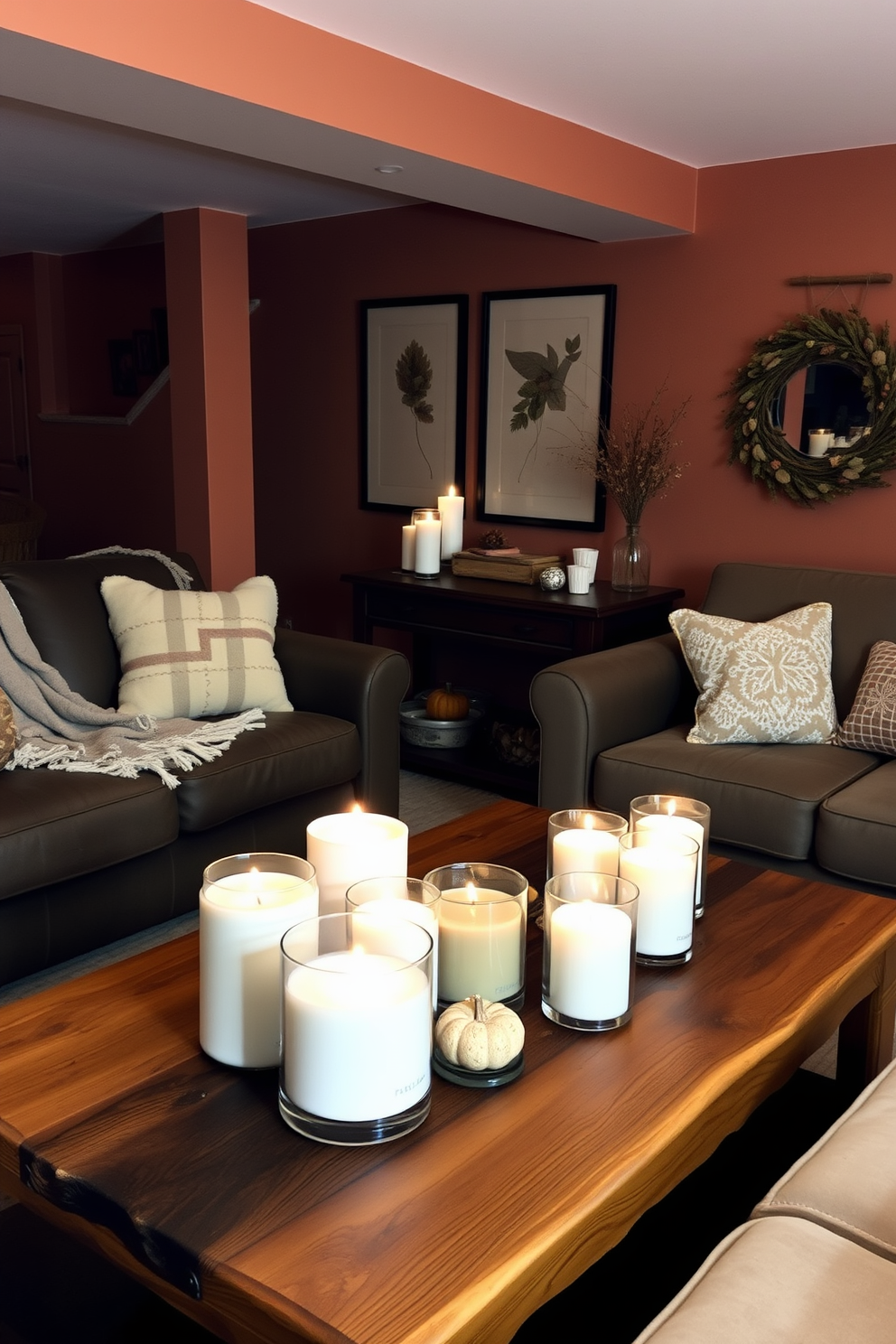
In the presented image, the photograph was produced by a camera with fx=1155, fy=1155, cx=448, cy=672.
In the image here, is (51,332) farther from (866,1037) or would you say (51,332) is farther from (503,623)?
(866,1037)

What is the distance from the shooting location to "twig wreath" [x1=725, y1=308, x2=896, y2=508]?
11.7 feet

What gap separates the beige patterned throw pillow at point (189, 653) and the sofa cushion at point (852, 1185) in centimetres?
213

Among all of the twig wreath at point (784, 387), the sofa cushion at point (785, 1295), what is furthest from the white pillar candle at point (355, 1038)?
the twig wreath at point (784, 387)

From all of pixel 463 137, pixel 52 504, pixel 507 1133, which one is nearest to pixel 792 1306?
pixel 507 1133

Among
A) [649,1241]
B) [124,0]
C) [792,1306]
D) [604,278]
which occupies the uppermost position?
[124,0]

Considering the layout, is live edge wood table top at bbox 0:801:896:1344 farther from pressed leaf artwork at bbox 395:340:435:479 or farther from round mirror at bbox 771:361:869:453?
pressed leaf artwork at bbox 395:340:435:479

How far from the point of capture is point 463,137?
3.06 meters

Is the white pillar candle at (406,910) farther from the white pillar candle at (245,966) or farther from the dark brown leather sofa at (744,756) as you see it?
the dark brown leather sofa at (744,756)

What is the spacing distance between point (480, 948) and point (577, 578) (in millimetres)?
2584

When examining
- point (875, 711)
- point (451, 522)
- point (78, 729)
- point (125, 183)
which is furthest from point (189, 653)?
point (125, 183)

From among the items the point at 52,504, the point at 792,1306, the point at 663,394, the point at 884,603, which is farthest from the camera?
the point at 52,504

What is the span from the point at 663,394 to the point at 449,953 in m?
3.06

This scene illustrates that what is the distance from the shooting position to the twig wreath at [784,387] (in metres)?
3.57

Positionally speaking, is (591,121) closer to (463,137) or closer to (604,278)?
(463,137)
